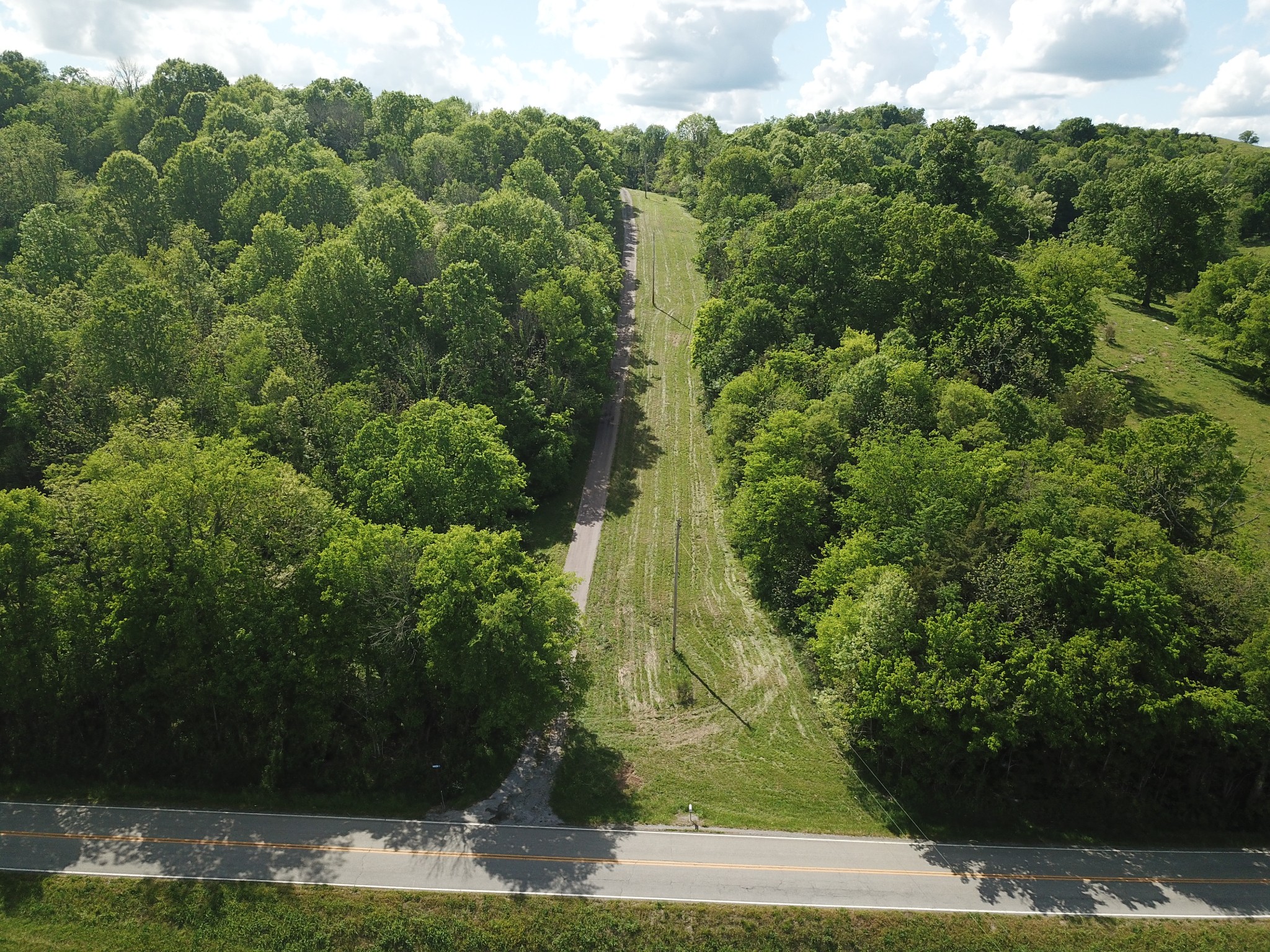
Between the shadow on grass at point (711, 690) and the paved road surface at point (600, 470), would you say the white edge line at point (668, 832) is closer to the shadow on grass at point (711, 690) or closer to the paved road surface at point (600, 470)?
the shadow on grass at point (711, 690)

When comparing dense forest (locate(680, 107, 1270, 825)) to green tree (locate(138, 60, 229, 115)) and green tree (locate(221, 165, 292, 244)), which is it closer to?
green tree (locate(221, 165, 292, 244))

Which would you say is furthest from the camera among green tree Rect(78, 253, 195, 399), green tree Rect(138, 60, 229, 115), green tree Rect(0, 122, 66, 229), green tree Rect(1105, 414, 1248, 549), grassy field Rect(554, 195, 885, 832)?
green tree Rect(138, 60, 229, 115)

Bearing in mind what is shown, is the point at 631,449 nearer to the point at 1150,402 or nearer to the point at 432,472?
the point at 432,472

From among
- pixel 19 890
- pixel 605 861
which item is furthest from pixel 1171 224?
pixel 19 890

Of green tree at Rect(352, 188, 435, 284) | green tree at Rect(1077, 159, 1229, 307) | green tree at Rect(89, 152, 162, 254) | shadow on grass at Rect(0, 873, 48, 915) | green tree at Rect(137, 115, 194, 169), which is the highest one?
green tree at Rect(137, 115, 194, 169)

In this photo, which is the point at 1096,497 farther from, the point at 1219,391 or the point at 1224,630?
the point at 1219,391

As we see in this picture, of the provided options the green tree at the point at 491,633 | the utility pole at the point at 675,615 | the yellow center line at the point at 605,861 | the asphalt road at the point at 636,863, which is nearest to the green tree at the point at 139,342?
the asphalt road at the point at 636,863

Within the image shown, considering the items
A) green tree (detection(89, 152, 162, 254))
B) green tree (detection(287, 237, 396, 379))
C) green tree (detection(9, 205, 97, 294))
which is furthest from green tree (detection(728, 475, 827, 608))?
green tree (detection(89, 152, 162, 254))
